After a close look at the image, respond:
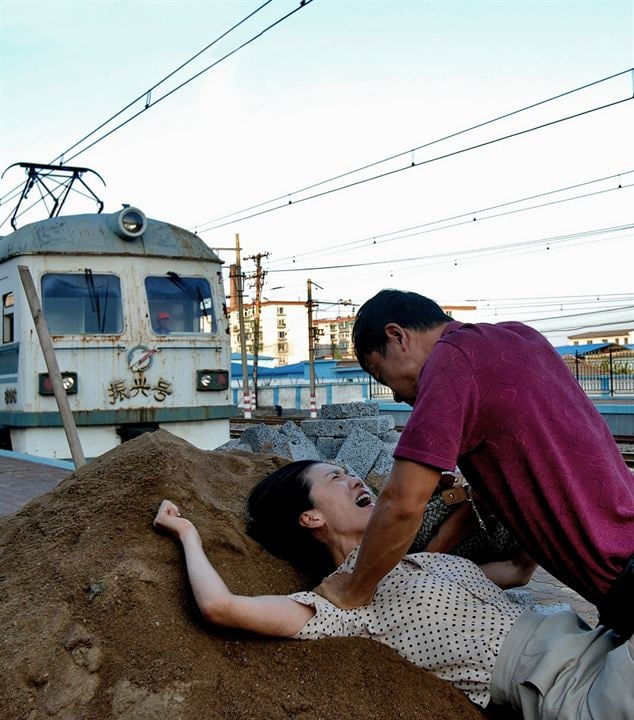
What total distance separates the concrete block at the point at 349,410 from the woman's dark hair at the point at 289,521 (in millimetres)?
6901

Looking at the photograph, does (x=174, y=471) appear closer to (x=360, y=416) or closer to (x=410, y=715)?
(x=410, y=715)

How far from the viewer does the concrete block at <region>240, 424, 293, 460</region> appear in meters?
8.37

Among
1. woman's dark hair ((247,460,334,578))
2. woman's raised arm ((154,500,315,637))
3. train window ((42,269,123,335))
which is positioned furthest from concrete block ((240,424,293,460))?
woman's raised arm ((154,500,315,637))

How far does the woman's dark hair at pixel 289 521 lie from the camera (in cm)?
282

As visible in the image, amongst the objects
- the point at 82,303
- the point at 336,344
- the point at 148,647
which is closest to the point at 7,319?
the point at 82,303

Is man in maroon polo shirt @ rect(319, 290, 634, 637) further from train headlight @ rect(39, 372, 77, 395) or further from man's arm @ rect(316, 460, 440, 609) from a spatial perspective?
train headlight @ rect(39, 372, 77, 395)

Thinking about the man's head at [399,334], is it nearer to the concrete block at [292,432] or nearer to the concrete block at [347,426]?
the concrete block at [347,426]

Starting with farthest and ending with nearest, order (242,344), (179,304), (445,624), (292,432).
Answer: (242,344) → (179,304) → (292,432) → (445,624)

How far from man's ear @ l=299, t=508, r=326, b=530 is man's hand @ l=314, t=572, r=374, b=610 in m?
0.20

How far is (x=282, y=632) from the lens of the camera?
239cm

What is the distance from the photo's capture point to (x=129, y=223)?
9875 millimetres

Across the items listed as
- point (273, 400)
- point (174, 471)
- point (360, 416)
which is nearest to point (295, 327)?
point (273, 400)

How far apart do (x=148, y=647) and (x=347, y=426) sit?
22.4 ft

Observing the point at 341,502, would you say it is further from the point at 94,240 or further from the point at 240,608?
the point at 94,240
